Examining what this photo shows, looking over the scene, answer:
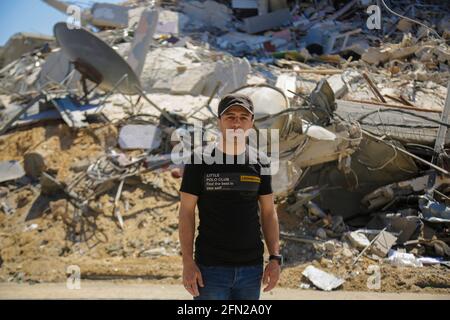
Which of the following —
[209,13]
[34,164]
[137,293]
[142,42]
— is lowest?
[34,164]

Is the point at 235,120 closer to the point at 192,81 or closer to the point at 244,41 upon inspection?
the point at 192,81

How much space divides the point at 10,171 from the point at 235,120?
20.8 ft

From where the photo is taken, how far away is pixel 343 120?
5.40 m

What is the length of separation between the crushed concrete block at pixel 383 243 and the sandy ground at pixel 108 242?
206 millimetres

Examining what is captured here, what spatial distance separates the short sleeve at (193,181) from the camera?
2023mm

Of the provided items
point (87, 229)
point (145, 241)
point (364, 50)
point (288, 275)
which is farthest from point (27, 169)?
point (364, 50)

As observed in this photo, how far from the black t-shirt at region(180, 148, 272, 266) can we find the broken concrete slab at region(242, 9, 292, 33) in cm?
1492

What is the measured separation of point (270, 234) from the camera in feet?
7.27

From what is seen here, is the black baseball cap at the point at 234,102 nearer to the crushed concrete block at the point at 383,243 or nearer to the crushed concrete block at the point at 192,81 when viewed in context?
the crushed concrete block at the point at 383,243

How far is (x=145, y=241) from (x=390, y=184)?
336cm

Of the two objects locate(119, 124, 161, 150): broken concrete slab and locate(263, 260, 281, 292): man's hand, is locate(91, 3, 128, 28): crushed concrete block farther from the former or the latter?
locate(263, 260, 281, 292): man's hand

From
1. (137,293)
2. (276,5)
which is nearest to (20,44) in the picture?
(276,5)

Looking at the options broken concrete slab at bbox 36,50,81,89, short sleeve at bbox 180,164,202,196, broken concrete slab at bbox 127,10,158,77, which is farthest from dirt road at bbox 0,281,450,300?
broken concrete slab at bbox 36,50,81,89

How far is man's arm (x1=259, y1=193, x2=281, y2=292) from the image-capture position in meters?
2.15
